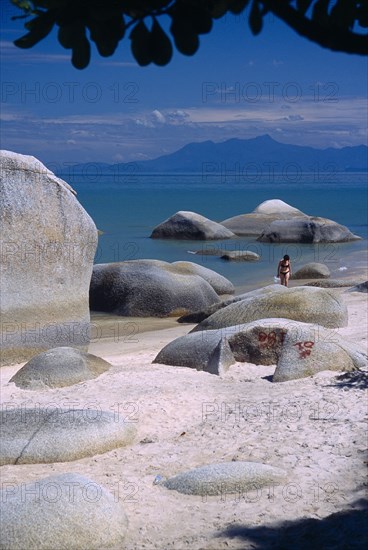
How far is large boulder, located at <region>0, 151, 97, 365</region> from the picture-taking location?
1182 centimetres

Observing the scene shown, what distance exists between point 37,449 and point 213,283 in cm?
1385

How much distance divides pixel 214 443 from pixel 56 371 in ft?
10.0

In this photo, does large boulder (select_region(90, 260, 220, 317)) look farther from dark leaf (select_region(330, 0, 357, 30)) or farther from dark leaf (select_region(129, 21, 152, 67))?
dark leaf (select_region(129, 21, 152, 67))

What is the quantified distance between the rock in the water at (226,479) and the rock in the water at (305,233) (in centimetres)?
3001

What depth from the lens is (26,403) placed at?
31.4 ft

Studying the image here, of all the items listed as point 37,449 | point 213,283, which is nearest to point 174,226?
point 213,283

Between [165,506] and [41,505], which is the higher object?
[41,505]

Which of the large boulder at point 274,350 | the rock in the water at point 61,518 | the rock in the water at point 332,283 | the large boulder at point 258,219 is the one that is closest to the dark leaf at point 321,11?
the rock in the water at point 61,518

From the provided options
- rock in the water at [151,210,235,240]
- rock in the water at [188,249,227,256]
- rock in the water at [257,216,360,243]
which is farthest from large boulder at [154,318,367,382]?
rock in the water at [151,210,235,240]

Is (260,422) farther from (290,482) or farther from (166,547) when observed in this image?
(166,547)

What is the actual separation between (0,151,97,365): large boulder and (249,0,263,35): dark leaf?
9.16 meters

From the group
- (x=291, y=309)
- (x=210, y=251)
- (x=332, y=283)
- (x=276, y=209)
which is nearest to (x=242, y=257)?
(x=210, y=251)

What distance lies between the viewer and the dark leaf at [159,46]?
2953 millimetres

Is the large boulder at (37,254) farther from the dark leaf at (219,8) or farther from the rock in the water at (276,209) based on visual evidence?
the rock in the water at (276,209)
